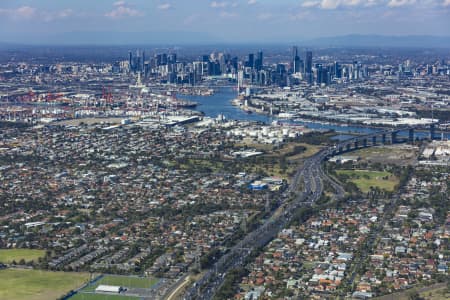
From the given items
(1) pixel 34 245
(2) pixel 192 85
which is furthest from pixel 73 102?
(1) pixel 34 245

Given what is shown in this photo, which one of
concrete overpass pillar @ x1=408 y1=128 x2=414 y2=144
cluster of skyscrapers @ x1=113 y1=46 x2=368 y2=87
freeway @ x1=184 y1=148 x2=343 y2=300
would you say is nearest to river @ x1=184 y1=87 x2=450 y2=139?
concrete overpass pillar @ x1=408 y1=128 x2=414 y2=144

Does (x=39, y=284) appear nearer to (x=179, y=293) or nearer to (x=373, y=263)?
(x=179, y=293)

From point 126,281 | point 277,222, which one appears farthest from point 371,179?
point 126,281

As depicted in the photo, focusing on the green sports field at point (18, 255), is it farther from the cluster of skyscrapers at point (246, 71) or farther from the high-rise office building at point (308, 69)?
the high-rise office building at point (308, 69)

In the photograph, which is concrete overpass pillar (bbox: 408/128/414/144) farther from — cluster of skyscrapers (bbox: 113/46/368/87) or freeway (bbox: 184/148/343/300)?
cluster of skyscrapers (bbox: 113/46/368/87)

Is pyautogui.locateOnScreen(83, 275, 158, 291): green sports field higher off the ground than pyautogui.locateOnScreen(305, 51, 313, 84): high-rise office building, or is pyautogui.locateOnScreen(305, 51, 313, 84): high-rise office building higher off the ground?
pyautogui.locateOnScreen(305, 51, 313, 84): high-rise office building

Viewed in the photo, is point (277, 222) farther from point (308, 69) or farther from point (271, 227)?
point (308, 69)
